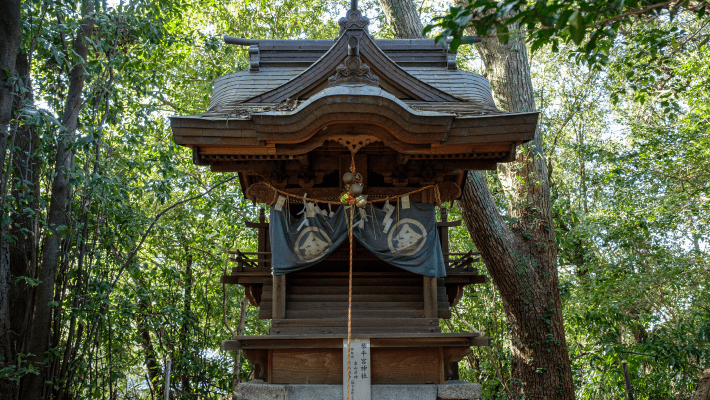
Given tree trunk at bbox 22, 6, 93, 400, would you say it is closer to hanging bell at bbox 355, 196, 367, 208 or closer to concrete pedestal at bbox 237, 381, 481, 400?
concrete pedestal at bbox 237, 381, 481, 400

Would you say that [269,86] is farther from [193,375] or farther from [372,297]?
[193,375]

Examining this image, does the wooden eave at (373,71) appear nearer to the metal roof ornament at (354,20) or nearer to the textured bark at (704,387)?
the metal roof ornament at (354,20)

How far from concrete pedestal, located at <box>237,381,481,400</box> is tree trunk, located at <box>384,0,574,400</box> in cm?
431

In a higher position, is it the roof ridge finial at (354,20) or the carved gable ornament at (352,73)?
the roof ridge finial at (354,20)

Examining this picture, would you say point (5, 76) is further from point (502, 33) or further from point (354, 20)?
point (502, 33)

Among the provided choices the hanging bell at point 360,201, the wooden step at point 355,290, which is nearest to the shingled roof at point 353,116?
the hanging bell at point 360,201

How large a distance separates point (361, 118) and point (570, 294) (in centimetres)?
703

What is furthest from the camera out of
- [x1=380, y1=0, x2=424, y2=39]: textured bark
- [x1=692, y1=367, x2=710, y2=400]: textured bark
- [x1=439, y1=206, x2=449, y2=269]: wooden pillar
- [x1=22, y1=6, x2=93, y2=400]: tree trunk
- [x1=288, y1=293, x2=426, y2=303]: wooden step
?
[x1=380, y1=0, x2=424, y2=39]: textured bark

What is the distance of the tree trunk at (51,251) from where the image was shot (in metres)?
7.66

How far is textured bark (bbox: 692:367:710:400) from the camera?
8.83 meters

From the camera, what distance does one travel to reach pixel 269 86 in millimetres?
6844

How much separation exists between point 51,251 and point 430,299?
562 cm

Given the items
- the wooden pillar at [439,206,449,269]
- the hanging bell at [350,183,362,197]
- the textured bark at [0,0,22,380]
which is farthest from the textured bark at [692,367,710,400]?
the textured bark at [0,0,22,380]

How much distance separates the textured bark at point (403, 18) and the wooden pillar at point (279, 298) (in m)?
6.80
